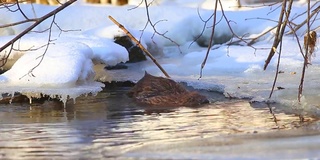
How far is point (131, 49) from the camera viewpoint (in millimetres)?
8242

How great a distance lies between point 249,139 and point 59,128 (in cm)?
122

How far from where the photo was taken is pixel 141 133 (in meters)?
4.11

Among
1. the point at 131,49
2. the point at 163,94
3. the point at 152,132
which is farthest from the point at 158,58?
the point at 152,132

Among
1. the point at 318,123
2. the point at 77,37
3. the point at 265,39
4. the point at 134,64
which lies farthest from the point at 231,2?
the point at 318,123

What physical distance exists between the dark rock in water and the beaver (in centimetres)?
205

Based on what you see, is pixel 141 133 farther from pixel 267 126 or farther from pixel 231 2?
pixel 231 2

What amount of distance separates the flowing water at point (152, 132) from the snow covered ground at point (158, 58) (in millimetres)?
213

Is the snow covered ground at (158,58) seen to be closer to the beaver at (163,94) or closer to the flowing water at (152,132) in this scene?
the flowing water at (152,132)

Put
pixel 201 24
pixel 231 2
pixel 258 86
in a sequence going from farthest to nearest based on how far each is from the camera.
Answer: pixel 231 2 < pixel 201 24 < pixel 258 86

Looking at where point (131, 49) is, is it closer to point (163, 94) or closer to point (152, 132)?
point (163, 94)

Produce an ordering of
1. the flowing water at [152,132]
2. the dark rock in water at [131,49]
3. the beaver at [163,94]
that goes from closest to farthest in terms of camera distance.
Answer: the flowing water at [152,132] < the beaver at [163,94] < the dark rock in water at [131,49]

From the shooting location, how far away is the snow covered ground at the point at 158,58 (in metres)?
5.49

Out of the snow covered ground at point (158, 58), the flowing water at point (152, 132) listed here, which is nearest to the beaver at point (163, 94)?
the flowing water at point (152, 132)

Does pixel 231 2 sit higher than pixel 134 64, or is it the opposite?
pixel 231 2
